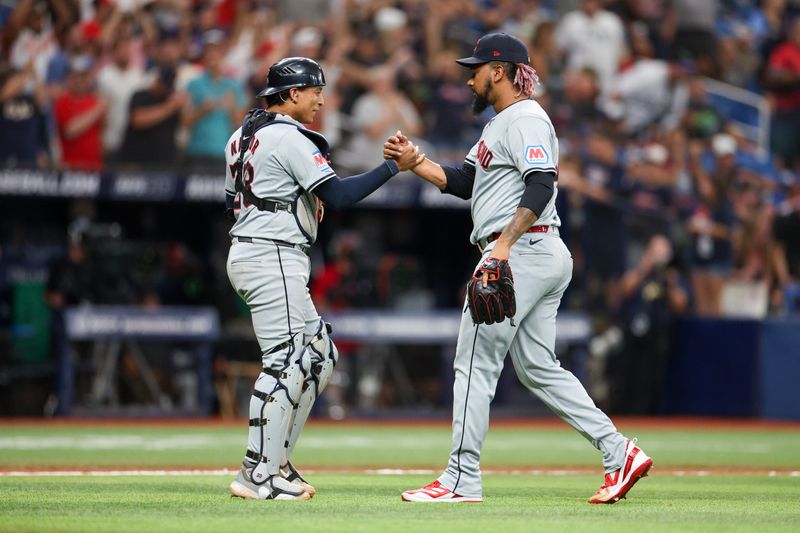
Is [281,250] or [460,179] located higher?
[460,179]

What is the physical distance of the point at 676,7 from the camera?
1972 centimetres

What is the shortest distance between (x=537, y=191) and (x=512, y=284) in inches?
18.1

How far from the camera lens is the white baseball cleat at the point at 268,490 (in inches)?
259

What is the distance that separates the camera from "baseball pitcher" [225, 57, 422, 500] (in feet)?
21.7

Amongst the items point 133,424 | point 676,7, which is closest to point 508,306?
point 133,424

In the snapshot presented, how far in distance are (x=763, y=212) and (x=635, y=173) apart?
1.67m

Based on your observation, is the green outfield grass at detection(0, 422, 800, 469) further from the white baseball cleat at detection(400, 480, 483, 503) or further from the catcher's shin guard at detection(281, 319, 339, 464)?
the white baseball cleat at detection(400, 480, 483, 503)

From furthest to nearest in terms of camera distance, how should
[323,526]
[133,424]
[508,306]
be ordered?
[133,424] < [508,306] < [323,526]

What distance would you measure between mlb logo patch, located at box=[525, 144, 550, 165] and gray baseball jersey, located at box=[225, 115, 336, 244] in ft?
3.17

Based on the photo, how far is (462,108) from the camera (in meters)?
15.8

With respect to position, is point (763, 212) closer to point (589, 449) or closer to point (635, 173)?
point (635, 173)

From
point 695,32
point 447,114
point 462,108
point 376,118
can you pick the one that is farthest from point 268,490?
point 695,32

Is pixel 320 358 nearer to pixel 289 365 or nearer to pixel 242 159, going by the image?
pixel 289 365

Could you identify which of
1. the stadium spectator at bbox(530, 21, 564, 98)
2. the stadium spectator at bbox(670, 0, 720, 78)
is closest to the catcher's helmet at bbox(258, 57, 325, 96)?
the stadium spectator at bbox(530, 21, 564, 98)
